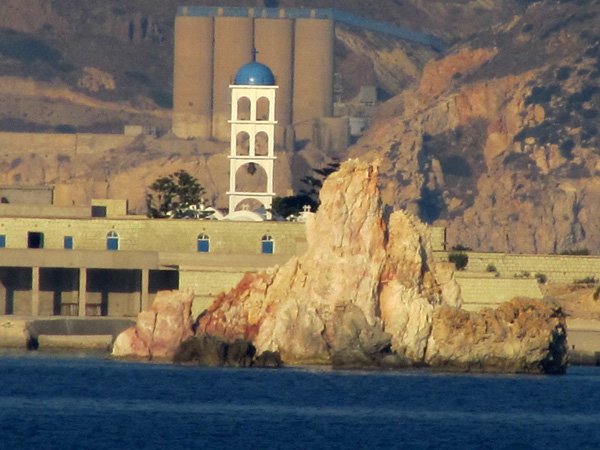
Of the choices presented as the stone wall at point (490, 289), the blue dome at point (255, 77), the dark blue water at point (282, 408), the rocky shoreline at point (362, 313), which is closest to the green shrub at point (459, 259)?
the stone wall at point (490, 289)

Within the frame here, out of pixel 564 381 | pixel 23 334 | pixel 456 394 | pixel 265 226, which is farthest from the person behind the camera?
pixel 265 226

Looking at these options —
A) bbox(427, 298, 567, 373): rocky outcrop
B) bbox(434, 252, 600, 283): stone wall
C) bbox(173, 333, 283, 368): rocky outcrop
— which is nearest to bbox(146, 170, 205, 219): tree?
bbox(434, 252, 600, 283): stone wall

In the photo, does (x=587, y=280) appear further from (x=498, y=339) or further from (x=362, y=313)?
(x=362, y=313)

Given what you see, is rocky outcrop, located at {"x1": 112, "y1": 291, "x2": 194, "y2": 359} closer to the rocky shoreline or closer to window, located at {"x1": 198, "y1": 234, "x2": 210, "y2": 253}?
the rocky shoreline

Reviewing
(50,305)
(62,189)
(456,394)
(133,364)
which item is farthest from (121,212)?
(456,394)

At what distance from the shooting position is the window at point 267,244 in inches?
4070

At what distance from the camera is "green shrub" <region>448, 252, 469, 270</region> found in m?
103

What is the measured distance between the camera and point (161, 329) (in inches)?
3492

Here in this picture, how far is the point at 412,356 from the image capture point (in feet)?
285

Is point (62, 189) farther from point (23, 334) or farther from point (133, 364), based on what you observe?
point (133, 364)

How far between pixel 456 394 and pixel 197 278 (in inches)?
810

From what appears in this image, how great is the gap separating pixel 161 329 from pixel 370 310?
767 cm

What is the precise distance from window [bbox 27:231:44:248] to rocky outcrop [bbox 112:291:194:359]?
15.2m

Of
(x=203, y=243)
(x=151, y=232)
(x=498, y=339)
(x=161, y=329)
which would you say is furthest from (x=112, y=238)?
(x=498, y=339)
